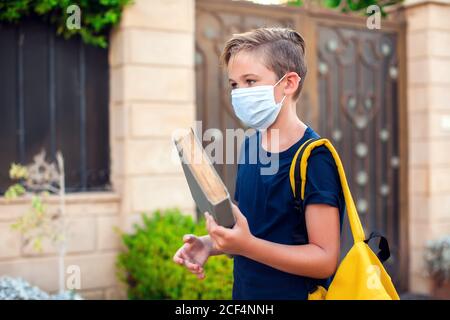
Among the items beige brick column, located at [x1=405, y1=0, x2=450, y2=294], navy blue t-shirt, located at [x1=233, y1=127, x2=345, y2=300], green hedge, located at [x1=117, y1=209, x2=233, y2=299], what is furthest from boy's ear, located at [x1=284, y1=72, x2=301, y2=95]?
beige brick column, located at [x1=405, y1=0, x2=450, y2=294]

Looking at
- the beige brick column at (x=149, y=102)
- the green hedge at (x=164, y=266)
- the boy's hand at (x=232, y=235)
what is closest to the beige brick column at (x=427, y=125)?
the beige brick column at (x=149, y=102)

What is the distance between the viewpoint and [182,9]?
17.9ft

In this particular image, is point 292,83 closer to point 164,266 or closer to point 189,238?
point 189,238

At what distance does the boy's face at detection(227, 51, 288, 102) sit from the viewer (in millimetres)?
1896

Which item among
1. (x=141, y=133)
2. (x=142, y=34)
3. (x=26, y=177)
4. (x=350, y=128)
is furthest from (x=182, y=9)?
(x=350, y=128)

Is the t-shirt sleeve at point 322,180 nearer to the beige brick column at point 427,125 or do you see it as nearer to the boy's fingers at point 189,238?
the boy's fingers at point 189,238

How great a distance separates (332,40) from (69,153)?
343cm

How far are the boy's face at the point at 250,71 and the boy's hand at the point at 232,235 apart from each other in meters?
0.49

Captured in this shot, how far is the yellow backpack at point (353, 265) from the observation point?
5.48 feet

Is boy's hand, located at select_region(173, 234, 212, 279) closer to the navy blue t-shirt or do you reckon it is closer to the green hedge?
the navy blue t-shirt

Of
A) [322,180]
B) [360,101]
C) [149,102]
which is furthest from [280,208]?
[360,101]

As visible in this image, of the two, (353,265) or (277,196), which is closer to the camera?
(353,265)

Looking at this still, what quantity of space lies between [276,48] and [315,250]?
0.64 meters

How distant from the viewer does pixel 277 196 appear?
1.86m
